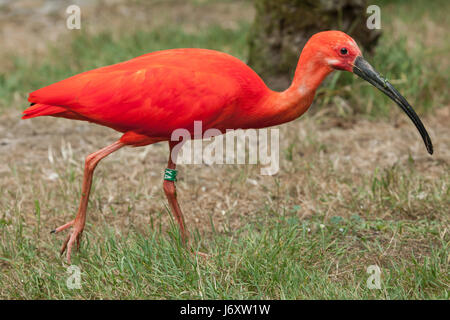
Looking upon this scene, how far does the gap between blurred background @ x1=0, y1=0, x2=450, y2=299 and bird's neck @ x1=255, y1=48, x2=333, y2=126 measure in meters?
0.66

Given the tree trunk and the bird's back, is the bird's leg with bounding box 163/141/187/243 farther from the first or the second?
the tree trunk

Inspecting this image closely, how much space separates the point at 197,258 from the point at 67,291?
2.14 ft

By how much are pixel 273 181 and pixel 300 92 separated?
4.78 feet

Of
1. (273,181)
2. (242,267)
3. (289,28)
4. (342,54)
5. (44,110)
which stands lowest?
(242,267)

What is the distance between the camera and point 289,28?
5.52m

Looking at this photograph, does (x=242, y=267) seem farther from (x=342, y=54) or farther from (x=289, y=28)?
(x=289, y=28)

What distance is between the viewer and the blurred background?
322 centimetres

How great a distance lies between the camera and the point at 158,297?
10.1 ft

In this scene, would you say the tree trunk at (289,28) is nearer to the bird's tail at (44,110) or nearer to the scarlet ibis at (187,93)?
the scarlet ibis at (187,93)

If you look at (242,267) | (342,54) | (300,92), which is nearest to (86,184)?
(242,267)

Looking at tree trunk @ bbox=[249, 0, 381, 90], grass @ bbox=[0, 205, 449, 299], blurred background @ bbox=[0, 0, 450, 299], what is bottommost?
grass @ bbox=[0, 205, 449, 299]

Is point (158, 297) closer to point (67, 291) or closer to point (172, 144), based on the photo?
point (67, 291)

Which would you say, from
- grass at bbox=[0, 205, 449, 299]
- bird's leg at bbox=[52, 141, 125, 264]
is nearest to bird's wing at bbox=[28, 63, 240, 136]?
bird's leg at bbox=[52, 141, 125, 264]

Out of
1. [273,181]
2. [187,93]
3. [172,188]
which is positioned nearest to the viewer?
[187,93]
